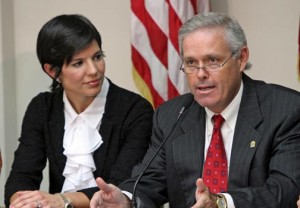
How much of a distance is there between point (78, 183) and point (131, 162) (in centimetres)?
28

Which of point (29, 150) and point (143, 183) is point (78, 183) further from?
point (143, 183)

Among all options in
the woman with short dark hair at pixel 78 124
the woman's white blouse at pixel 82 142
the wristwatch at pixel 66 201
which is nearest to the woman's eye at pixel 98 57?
the woman with short dark hair at pixel 78 124

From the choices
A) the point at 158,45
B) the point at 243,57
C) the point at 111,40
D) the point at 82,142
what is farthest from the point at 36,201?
the point at 111,40

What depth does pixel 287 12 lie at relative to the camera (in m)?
3.75

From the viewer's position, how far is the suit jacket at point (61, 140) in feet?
9.78

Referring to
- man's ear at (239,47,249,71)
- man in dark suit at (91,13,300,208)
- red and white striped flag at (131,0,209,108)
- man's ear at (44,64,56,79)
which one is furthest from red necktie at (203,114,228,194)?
red and white striped flag at (131,0,209,108)

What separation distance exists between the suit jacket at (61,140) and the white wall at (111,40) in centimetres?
103

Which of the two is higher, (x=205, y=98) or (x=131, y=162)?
(x=205, y=98)

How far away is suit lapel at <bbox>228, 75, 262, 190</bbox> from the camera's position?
2387 millimetres

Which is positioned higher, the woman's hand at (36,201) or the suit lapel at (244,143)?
the suit lapel at (244,143)

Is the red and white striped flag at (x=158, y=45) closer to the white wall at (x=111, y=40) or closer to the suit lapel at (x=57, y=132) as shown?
the white wall at (x=111, y=40)

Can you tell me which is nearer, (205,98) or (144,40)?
(205,98)

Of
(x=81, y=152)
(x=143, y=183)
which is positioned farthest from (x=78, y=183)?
(x=143, y=183)

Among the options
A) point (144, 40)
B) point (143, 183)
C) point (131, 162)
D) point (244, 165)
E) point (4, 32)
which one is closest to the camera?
point (244, 165)
